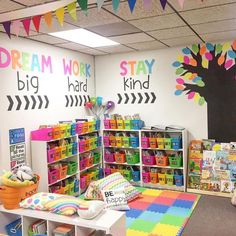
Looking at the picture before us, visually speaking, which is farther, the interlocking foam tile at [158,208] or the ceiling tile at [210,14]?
the interlocking foam tile at [158,208]

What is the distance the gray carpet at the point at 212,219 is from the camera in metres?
3.18

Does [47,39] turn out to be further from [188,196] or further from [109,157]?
[188,196]

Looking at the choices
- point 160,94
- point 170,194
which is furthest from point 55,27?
point 170,194

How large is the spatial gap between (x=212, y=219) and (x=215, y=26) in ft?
8.06

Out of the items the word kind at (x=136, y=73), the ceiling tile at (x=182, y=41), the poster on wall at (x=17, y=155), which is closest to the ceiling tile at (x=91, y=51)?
the word kind at (x=136, y=73)

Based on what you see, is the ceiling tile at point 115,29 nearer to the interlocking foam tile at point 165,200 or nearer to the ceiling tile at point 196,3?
the ceiling tile at point 196,3

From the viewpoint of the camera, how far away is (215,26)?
344 centimetres

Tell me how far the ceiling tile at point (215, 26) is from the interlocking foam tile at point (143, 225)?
255 centimetres

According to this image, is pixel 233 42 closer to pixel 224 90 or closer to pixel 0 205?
pixel 224 90

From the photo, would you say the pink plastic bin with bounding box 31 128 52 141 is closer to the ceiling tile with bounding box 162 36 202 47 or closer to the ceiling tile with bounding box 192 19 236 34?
the ceiling tile with bounding box 162 36 202 47

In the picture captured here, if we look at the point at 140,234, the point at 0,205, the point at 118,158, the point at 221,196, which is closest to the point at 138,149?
the point at 118,158

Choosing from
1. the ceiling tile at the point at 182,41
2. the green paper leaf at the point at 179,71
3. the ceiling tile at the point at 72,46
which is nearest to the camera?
the ceiling tile at the point at 182,41

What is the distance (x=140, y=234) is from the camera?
3.21 meters

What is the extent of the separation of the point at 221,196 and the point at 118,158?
1865mm
